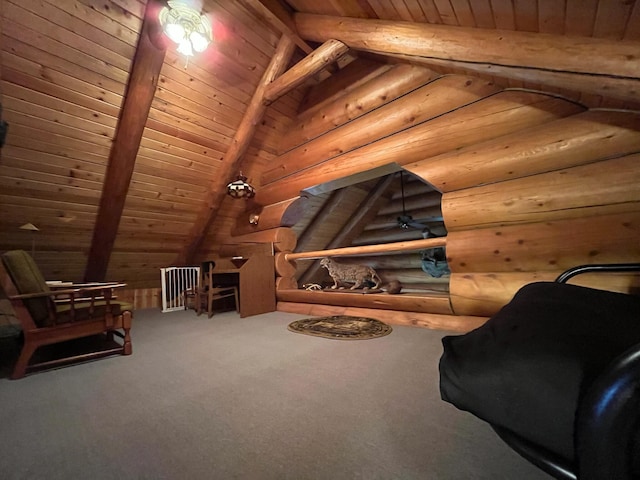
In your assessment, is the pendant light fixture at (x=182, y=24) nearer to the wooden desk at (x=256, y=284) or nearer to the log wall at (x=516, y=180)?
the log wall at (x=516, y=180)

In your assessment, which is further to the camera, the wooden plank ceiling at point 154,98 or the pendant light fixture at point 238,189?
the pendant light fixture at point 238,189

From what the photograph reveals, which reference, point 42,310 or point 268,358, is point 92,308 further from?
point 268,358

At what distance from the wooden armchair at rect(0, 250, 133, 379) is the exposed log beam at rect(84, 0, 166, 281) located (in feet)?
5.39

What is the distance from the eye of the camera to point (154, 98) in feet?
9.95

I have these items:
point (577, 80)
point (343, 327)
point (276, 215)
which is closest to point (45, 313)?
point (343, 327)

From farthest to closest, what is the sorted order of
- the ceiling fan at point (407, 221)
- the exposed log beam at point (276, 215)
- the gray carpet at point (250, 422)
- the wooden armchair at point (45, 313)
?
the ceiling fan at point (407, 221) < the exposed log beam at point (276, 215) < the wooden armchair at point (45, 313) < the gray carpet at point (250, 422)

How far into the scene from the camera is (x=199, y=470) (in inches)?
33.0

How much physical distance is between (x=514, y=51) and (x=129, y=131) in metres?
3.79

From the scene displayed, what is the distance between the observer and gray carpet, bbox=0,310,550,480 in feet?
2.77

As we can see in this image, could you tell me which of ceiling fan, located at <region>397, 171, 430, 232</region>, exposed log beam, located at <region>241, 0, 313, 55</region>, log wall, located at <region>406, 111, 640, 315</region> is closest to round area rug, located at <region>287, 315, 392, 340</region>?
log wall, located at <region>406, 111, 640, 315</region>

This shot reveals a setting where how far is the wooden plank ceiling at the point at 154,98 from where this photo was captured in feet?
6.40

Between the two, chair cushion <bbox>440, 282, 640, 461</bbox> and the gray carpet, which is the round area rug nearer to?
the gray carpet

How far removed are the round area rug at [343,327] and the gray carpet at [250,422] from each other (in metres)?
0.36

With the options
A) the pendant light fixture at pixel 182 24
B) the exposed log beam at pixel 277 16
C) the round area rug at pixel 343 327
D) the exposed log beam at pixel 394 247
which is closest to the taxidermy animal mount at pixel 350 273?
the exposed log beam at pixel 394 247
